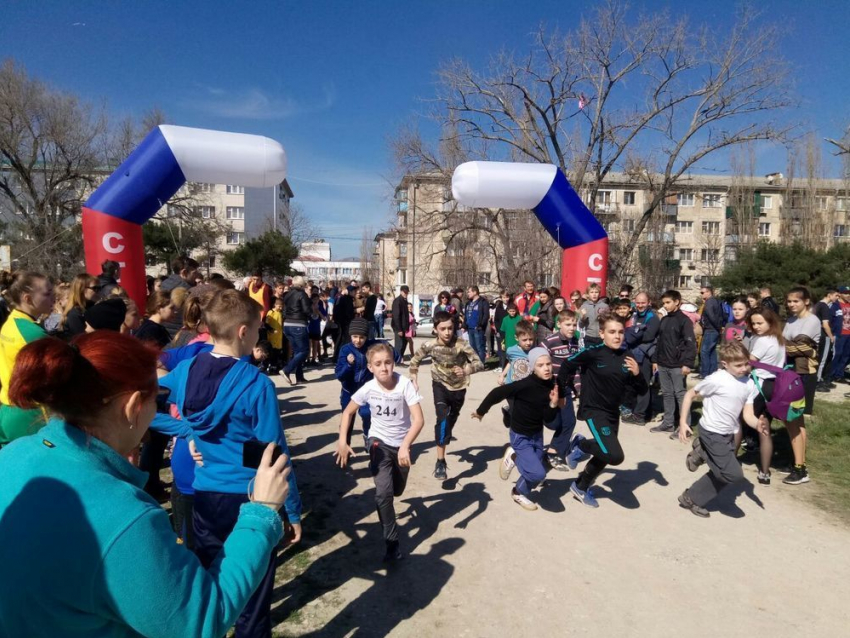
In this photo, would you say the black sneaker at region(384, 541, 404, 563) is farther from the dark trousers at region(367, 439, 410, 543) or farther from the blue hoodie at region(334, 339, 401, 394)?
the blue hoodie at region(334, 339, 401, 394)

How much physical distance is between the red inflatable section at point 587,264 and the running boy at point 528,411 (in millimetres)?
5224

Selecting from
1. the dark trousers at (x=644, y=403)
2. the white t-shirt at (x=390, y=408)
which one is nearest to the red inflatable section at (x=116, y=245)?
the white t-shirt at (x=390, y=408)

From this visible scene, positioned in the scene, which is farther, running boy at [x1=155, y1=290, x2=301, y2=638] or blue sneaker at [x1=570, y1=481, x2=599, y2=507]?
blue sneaker at [x1=570, y1=481, x2=599, y2=507]

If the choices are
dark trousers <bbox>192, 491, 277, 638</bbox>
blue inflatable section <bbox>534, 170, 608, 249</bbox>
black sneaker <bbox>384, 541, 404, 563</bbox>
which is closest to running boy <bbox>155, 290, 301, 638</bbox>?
dark trousers <bbox>192, 491, 277, 638</bbox>

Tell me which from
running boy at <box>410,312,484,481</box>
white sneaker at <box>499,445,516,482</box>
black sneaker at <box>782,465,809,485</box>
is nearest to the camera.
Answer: white sneaker at <box>499,445,516,482</box>

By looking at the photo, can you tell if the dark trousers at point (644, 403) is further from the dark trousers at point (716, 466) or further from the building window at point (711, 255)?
the building window at point (711, 255)

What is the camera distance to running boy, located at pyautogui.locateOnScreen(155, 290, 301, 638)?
2.46m

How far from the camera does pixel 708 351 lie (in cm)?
1006

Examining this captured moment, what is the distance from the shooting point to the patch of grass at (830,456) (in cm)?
507

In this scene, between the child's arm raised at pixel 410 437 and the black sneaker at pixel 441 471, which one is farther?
the black sneaker at pixel 441 471

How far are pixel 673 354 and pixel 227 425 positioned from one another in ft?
21.5

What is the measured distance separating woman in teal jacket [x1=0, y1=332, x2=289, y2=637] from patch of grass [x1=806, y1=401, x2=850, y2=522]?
18.9 feet

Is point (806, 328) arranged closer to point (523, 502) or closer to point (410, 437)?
point (523, 502)

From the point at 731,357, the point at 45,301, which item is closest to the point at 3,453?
the point at 45,301
